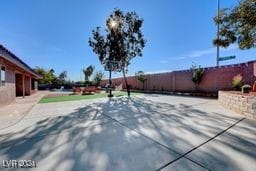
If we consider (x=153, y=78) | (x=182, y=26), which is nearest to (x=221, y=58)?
(x=182, y=26)

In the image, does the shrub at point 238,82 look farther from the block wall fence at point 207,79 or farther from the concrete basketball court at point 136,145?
the concrete basketball court at point 136,145

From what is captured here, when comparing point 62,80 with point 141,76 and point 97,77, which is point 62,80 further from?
point 141,76

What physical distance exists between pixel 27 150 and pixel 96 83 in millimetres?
29119

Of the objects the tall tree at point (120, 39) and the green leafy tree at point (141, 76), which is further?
the green leafy tree at point (141, 76)

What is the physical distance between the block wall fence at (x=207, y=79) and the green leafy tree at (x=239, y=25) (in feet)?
14.1

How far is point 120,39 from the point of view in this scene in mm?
14406

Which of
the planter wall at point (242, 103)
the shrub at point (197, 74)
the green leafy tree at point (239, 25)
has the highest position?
the green leafy tree at point (239, 25)

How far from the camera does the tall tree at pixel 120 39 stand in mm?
14445

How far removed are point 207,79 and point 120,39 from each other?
7.94 m

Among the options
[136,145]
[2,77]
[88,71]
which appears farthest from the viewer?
[88,71]

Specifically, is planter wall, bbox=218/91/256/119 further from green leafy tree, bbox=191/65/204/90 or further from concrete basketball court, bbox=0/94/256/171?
green leafy tree, bbox=191/65/204/90

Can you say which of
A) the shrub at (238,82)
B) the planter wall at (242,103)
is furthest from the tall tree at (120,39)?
the planter wall at (242,103)

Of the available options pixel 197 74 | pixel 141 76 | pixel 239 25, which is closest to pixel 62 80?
pixel 141 76

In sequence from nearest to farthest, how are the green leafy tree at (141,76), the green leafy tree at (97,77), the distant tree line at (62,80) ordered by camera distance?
the green leafy tree at (141,76), the green leafy tree at (97,77), the distant tree line at (62,80)
